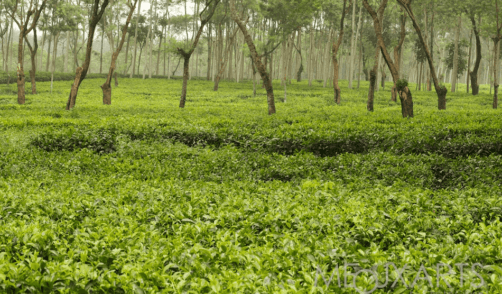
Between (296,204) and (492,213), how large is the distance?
2.62 meters

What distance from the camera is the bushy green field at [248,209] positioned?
3.34m

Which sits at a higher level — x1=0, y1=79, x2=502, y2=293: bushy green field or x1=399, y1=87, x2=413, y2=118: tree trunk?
x1=399, y1=87, x2=413, y2=118: tree trunk

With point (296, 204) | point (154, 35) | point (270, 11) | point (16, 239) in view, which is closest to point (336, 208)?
point (296, 204)

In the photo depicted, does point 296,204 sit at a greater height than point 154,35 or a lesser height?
lesser

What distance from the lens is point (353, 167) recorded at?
8266mm

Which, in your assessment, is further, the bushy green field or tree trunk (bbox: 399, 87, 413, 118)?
tree trunk (bbox: 399, 87, 413, 118)

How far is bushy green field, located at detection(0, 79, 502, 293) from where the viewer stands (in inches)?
132

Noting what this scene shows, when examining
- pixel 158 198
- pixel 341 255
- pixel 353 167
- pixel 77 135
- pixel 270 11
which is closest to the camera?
pixel 341 255

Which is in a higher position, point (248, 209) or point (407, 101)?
point (407, 101)

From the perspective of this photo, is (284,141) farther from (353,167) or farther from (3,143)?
(3,143)

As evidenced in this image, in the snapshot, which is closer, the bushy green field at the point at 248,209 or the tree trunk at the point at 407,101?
the bushy green field at the point at 248,209

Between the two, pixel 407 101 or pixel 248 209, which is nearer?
pixel 248 209

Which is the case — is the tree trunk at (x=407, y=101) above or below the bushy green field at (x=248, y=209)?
above

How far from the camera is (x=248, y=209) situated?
16.7 feet
